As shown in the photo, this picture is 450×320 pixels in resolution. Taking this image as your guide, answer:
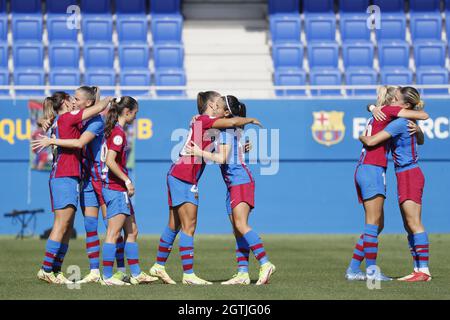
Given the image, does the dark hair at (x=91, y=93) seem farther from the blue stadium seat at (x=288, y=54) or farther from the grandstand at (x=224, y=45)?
the blue stadium seat at (x=288, y=54)

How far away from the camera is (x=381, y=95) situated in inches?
447

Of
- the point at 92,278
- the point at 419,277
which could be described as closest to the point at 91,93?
the point at 92,278

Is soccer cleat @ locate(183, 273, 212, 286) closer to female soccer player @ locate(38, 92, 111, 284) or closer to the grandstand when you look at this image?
female soccer player @ locate(38, 92, 111, 284)

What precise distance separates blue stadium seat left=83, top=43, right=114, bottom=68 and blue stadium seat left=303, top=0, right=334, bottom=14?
470 centimetres

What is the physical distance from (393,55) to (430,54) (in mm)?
864

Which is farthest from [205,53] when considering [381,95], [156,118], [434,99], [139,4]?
[381,95]

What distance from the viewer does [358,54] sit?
23.7 m

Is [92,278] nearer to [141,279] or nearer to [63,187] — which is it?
[141,279]

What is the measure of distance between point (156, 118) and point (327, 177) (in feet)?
11.7

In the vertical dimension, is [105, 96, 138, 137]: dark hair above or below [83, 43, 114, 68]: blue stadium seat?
below

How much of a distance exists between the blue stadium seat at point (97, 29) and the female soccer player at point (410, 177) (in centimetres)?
1334

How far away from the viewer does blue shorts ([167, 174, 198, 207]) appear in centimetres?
1065

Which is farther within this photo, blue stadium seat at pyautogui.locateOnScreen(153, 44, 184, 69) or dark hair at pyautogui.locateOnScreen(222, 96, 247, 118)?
blue stadium seat at pyautogui.locateOnScreen(153, 44, 184, 69)

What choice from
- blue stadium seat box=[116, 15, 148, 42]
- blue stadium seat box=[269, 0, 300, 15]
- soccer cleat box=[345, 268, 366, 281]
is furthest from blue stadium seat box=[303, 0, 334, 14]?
soccer cleat box=[345, 268, 366, 281]
